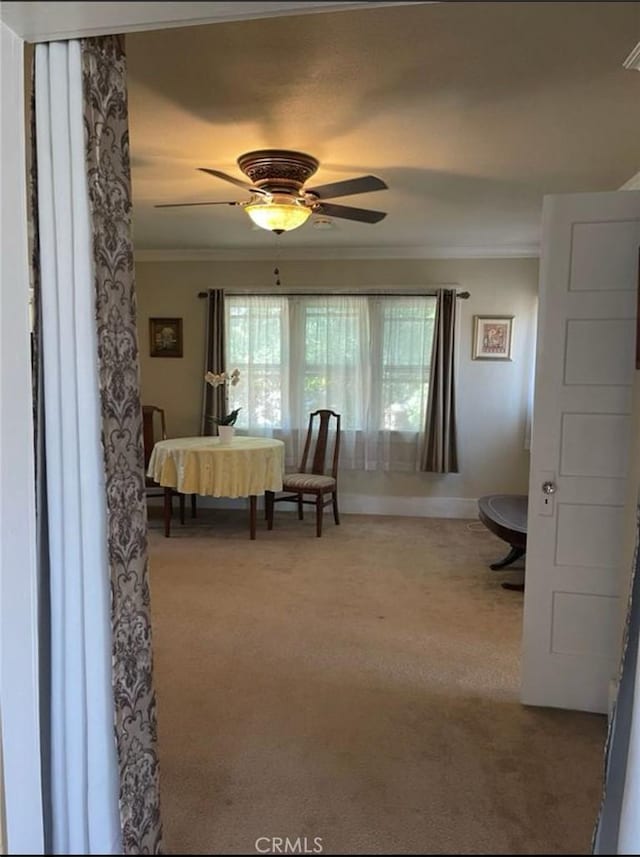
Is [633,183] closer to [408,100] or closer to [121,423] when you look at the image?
[408,100]

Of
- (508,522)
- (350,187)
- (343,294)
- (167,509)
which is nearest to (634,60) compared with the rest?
(350,187)

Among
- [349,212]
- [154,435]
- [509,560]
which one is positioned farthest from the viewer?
[154,435]

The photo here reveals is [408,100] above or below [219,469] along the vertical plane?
above

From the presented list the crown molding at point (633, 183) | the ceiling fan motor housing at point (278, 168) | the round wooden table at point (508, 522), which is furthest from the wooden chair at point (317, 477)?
the crown molding at point (633, 183)

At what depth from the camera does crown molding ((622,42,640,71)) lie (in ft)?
6.33

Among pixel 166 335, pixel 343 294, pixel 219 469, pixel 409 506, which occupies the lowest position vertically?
pixel 409 506

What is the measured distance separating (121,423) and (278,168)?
201 cm

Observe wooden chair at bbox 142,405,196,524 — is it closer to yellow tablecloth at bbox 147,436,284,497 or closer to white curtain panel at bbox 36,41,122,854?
yellow tablecloth at bbox 147,436,284,497

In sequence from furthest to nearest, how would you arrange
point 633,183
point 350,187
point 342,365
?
point 342,365
point 633,183
point 350,187

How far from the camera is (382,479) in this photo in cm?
573

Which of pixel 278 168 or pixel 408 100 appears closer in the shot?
pixel 408 100

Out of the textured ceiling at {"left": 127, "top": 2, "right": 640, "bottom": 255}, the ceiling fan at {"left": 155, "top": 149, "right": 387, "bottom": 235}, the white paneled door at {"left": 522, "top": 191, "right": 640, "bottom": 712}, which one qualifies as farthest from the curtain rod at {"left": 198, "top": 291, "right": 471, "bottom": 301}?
the white paneled door at {"left": 522, "top": 191, "right": 640, "bottom": 712}

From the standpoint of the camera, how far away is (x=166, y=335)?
5902 mm

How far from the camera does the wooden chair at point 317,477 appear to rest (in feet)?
16.4
